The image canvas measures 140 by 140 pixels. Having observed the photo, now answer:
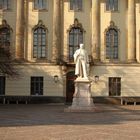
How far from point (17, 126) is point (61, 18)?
91.9 ft

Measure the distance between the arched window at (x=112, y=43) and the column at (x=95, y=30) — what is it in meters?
1.27

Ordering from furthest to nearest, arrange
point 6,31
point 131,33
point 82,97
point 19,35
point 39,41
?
point 39,41, point 6,31, point 131,33, point 19,35, point 82,97

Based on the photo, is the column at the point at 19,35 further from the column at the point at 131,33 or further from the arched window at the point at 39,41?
the column at the point at 131,33

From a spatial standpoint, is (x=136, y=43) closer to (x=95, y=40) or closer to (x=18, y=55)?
(x=95, y=40)

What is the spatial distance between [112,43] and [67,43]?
4.70 meters

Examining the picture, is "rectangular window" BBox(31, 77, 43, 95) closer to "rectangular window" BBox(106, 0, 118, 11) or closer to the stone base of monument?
"rectangular window" BBox(106, 0, 118, 11)

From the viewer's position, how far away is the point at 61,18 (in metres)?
44.5

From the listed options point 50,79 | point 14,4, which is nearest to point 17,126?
point 50,79

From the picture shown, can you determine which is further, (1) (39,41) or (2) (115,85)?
(1) (39,41)

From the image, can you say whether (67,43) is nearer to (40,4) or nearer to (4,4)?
(40,4)

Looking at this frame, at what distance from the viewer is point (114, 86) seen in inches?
1743

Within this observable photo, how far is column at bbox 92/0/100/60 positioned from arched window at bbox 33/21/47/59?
A: 5093mm

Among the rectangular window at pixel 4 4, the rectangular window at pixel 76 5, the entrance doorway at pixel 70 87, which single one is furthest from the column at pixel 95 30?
the rectangular window at pixel 4 4

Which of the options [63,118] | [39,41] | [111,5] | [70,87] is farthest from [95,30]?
[63,118]
